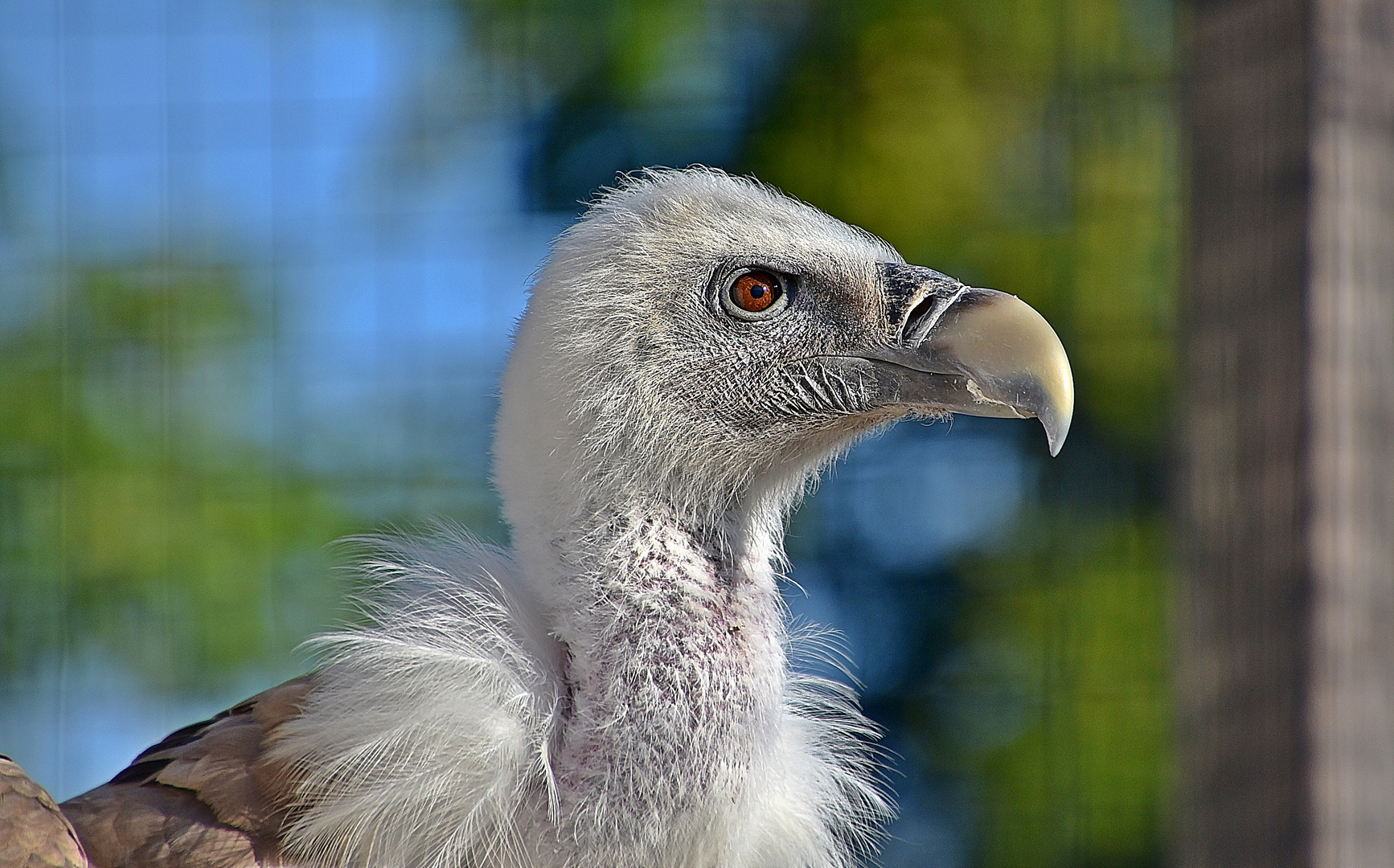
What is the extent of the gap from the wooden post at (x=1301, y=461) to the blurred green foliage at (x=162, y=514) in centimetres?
227

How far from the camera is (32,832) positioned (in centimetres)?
132

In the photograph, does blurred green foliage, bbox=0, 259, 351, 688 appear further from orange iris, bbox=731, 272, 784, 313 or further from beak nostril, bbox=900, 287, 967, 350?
beak nostril, bbox=900, 287, 967, 350

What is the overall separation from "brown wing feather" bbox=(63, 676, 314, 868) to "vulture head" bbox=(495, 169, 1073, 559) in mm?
333

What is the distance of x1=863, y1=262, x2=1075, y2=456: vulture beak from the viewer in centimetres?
144

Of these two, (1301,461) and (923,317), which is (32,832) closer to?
(923,317)

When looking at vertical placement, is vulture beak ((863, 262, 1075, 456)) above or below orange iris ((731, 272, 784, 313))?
below

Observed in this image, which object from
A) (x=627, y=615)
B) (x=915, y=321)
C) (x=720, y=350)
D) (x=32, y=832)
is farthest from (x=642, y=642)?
(x=32, y=832)

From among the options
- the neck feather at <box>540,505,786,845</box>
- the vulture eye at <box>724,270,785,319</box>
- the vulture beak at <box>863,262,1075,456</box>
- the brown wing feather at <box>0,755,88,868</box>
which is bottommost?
the brown wing feather at <box>0,755,88,868</box>

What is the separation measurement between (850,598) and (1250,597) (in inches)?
72.9

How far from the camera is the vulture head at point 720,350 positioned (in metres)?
1.49

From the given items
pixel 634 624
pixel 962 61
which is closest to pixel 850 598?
pixel 962 61

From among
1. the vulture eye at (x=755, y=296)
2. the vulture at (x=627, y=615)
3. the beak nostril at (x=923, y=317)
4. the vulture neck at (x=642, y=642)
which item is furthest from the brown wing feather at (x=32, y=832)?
the beak nostril at (x=923, y=317)

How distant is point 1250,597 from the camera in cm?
121

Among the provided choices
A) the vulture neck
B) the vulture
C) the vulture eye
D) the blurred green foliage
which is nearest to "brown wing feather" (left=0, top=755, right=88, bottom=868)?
the vulture
